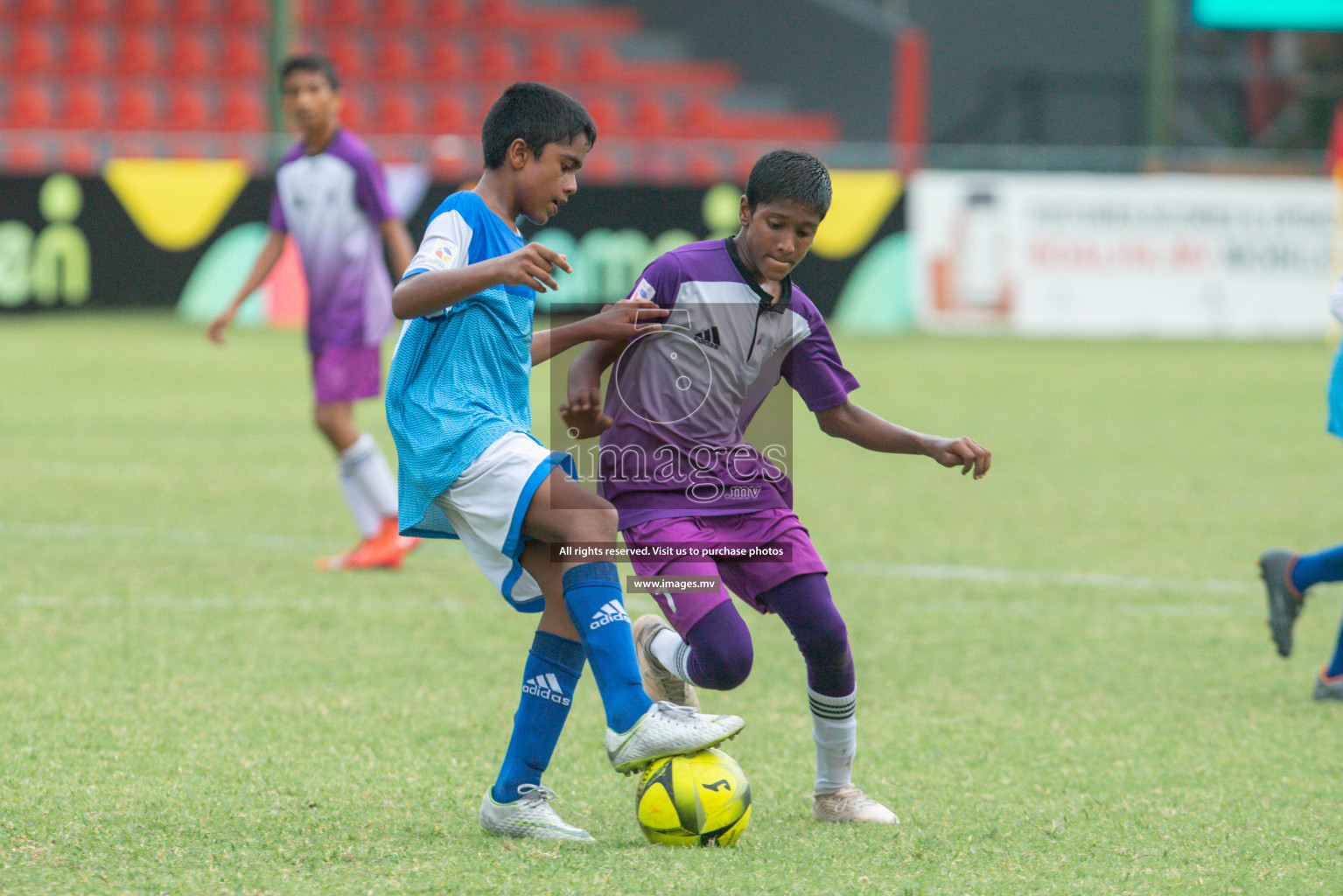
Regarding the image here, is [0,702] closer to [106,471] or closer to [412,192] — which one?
[106,471]

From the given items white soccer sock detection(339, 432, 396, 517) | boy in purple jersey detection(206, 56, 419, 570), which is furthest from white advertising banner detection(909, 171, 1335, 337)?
white soccer sock detection(339, 432, 396, 517)

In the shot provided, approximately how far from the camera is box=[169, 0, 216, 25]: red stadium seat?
22.5m

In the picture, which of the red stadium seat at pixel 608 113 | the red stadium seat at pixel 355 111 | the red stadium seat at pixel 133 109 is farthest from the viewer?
the red stadium seat at pixel 608 113

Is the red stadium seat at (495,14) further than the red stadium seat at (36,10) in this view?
Yes

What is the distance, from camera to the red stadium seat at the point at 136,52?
70.4 ft

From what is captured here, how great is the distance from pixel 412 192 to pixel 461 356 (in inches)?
567

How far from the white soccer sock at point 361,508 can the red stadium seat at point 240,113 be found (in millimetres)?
15510

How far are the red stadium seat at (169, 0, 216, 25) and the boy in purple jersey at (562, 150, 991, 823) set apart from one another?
67.0 feet

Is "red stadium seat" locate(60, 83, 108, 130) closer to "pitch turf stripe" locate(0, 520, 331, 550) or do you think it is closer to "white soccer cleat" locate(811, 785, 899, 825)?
"pitch turf stripe" locate(0, 520, 331, 550)

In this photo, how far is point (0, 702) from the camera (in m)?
4.45

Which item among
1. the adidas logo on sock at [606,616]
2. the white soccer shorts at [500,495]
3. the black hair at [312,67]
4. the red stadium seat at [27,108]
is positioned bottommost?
the adidas logo on sock at [606,616]

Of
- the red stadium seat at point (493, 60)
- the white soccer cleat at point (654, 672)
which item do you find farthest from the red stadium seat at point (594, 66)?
the white soccer cleat at point (654, 672)

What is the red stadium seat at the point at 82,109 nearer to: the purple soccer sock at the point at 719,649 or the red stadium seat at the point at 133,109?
the red stadium seat at the point at 133,109

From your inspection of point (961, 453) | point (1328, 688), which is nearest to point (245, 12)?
point (1328, 688)
